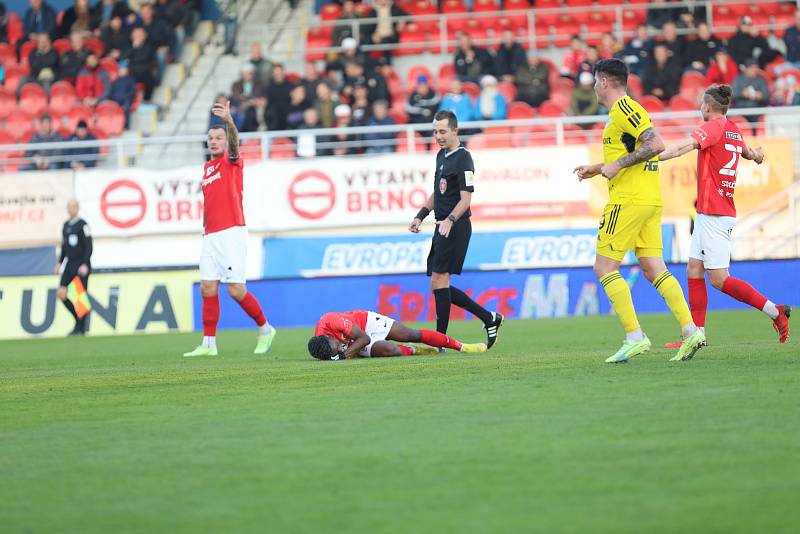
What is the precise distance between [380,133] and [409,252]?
2828 millimetres

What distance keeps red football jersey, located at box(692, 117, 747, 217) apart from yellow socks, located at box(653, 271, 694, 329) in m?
1.55

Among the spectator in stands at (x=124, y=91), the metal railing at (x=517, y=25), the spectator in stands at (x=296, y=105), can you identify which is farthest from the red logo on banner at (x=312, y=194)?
the spectator in stands at (x=124, y=91)

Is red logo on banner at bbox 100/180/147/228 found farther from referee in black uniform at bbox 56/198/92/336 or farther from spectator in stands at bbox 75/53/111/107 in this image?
spectator in stands at bbox 75/53/111/107

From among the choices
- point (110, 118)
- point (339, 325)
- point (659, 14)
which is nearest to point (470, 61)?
point (659, 14)

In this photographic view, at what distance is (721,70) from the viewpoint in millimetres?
23625

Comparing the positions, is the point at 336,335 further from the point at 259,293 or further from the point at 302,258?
the point at 302,258

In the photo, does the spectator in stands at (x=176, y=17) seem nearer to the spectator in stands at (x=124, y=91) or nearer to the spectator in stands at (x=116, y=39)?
the spectator in stands at (x=116, y=39)

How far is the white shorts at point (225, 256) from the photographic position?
13.2m

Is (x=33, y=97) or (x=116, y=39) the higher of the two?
(x=116, y=39)

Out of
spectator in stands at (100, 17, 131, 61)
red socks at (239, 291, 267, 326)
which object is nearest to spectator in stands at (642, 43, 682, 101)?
spectator in stands at (100, 17, 131, 61)

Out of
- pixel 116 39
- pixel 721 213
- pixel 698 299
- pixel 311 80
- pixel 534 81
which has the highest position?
pixel 116 39

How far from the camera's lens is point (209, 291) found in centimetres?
1335

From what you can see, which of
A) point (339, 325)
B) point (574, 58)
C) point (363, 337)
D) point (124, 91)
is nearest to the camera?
point (339, 325)

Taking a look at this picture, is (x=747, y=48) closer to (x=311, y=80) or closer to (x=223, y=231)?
(x=311, y=80)
